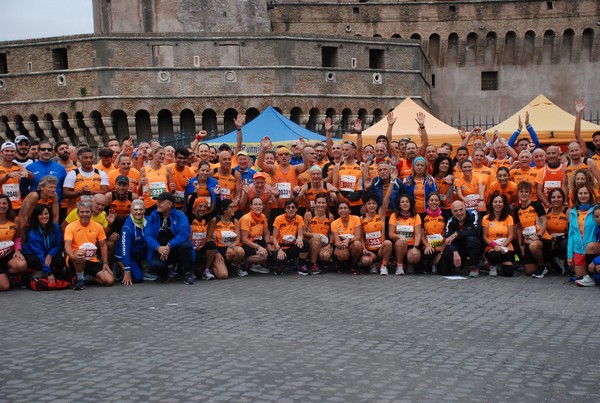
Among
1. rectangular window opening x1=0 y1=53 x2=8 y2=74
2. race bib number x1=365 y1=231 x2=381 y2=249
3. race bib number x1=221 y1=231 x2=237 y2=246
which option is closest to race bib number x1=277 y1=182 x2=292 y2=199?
race bib number x1=221 y1=231 x2=237 y2=246

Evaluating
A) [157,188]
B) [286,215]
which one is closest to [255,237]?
[286,215]

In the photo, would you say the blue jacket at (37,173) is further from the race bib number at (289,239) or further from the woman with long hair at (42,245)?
the race bib number at (289,239)

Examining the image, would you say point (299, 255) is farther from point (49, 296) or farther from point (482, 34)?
point (482, 34)

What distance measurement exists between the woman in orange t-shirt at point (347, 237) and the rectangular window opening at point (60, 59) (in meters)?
20.8

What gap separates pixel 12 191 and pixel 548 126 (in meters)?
11.8

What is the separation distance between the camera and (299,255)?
10.9 m

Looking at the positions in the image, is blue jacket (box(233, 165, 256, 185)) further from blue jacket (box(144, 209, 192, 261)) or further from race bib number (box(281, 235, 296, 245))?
blue jacket (box(144, 209, 192, 261))

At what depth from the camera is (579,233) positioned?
30.5 feet

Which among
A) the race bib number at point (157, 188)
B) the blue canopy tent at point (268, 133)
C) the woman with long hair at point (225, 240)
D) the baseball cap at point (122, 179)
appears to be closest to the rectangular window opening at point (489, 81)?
the blue canopy tent at point (268, 133)

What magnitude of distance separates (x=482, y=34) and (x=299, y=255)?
3014 cm

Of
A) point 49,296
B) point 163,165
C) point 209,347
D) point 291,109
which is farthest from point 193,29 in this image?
point 209,347

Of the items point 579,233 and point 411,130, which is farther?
point 411,130

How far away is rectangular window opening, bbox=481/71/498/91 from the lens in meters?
39.2

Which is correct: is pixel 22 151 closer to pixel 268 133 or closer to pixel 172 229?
pixel 172 229
